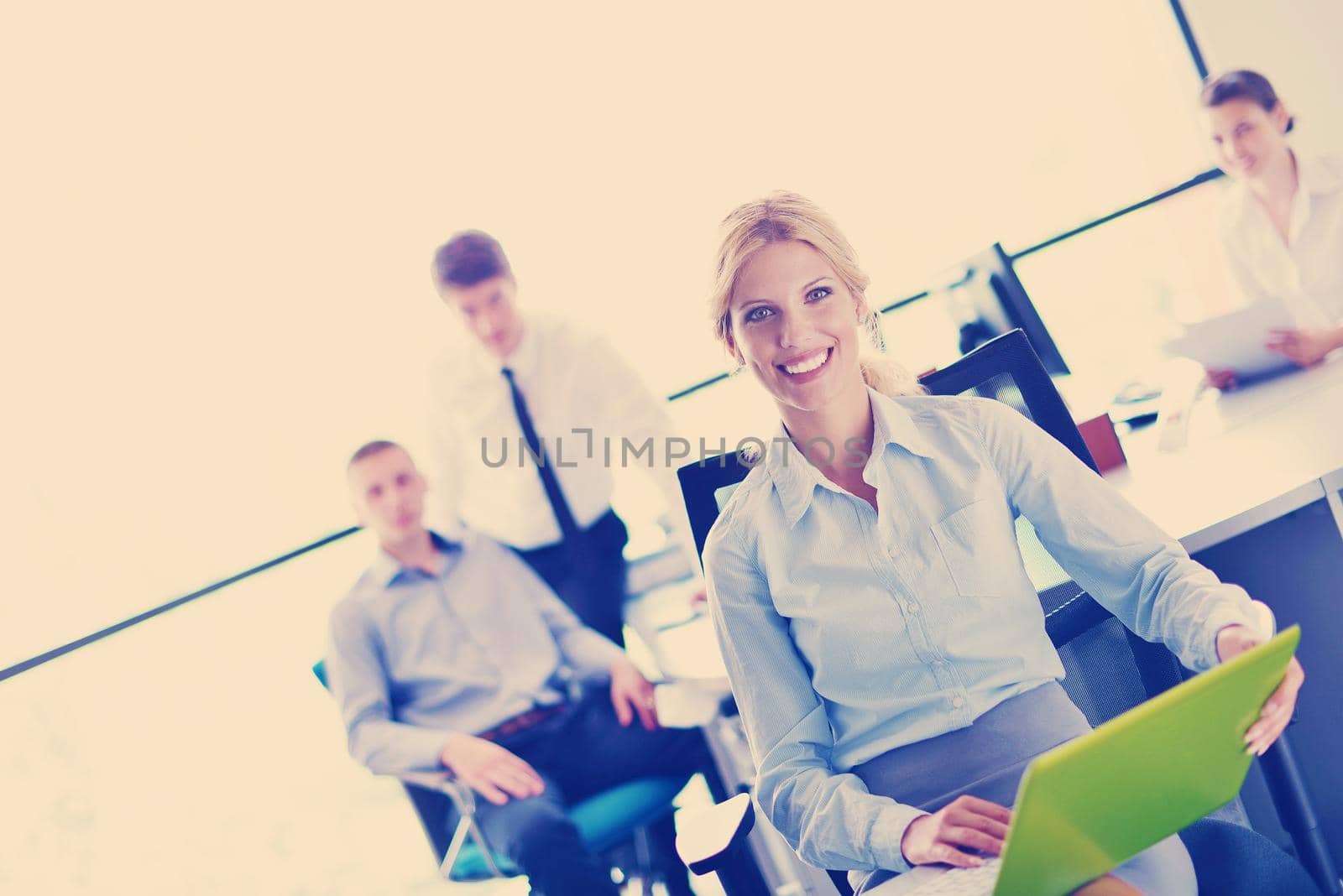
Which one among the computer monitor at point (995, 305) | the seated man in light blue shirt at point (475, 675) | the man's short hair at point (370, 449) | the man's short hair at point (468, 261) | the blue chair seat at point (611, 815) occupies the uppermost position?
the man's short hair at point (468, 261)

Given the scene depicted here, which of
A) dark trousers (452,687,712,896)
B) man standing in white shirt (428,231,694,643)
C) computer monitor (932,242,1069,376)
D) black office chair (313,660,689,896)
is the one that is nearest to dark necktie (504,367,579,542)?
man standing in white shirt (428,231,694,643)

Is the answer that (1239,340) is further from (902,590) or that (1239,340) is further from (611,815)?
(611,815)

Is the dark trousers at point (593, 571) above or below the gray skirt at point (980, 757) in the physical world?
above

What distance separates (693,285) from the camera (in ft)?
10.9

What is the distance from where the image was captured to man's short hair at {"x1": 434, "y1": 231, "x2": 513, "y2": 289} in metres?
2.85

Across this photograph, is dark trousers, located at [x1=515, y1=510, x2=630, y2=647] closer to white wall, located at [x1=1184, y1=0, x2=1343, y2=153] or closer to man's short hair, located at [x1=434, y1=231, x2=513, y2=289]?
man's short hair, located at [x1=434, y1=231, x2=513, y2=289]

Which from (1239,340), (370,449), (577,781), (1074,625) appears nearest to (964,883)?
(1074,625)

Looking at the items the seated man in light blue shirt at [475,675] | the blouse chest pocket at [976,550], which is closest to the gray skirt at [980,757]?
the blouse chest pocket at [976,550]

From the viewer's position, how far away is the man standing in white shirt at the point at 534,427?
2.83 m

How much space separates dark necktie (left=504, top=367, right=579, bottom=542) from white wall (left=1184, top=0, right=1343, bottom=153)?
105 inches

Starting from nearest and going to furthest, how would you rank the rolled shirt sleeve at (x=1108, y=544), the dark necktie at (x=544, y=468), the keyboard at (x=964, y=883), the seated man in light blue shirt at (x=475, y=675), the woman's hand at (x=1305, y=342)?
the keyboard at (x=964, y=883), the rolled shirt sleeve at (x=1108, y=544), the woman's hand at (x=1305, y=342), the seated man in light blue shirt at (x=475, y=675), the dark necktie at (x=544, y=468)

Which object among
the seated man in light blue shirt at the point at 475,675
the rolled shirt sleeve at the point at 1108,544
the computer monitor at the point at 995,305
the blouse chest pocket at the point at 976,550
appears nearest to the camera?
the rolled shirt sleeve at the point at 1108,544

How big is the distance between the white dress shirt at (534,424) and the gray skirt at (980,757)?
5.74ft

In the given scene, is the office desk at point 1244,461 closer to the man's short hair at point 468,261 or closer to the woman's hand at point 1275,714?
the woman's hand at point 1275,714
